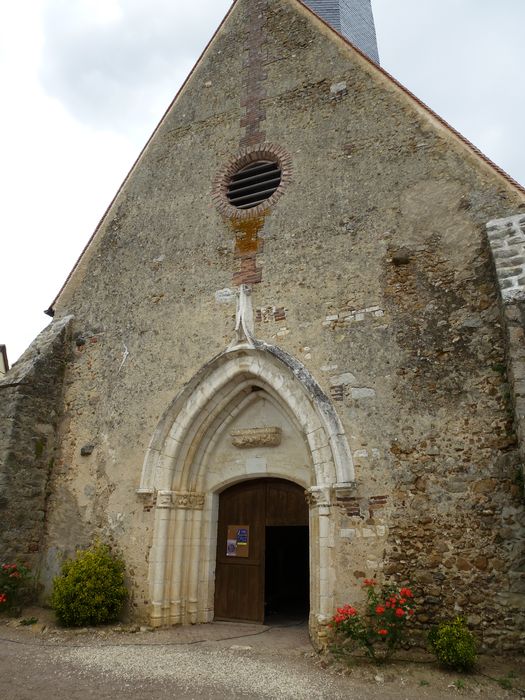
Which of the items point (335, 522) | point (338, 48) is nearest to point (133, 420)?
point (335, 522)

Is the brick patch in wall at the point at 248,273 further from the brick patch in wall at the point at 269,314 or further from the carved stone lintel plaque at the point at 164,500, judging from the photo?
the carved stone lintel plaque at the point at 164,500

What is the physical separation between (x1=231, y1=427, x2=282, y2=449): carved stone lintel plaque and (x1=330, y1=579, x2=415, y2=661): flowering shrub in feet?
6.99

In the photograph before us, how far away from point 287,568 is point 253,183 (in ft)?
24.2

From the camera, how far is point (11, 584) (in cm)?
678

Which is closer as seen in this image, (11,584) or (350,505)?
(350,505)

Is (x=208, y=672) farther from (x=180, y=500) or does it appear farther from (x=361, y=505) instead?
(x=180, y=500)

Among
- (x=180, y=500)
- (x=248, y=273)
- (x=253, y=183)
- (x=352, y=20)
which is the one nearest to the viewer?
(x=180, y=500)

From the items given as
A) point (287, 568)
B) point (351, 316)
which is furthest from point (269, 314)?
point (287, 568)

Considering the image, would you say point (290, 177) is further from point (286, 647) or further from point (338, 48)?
point (286, 647)

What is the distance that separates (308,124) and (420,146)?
1.80 metres

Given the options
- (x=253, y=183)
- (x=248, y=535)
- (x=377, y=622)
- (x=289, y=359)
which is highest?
(x=253, y=183)

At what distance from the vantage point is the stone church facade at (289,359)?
209 inches

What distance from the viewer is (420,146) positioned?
266 inches

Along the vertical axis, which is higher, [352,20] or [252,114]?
[352,20]
